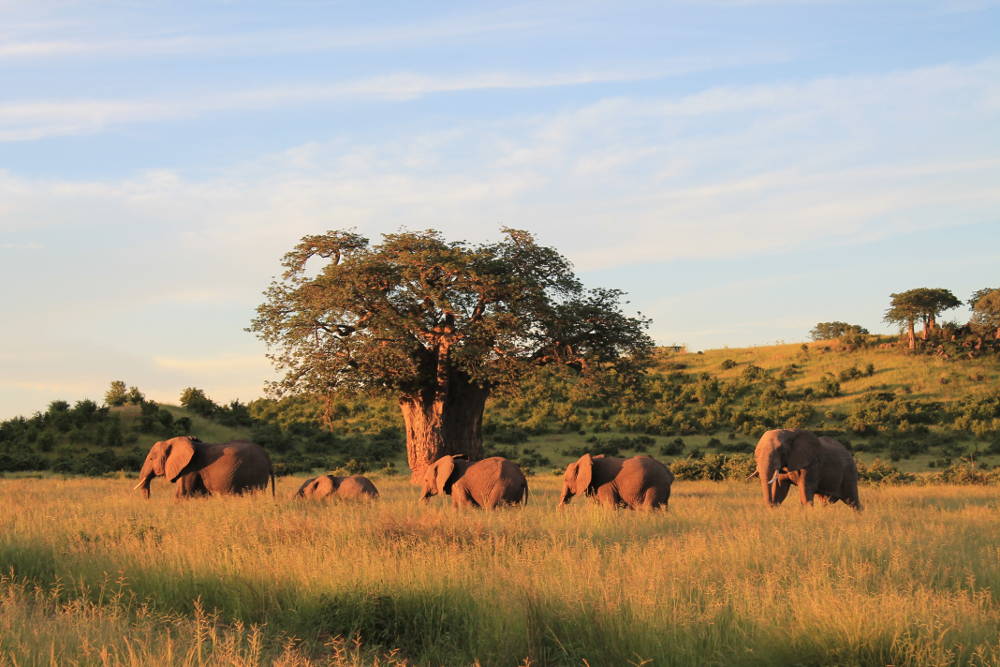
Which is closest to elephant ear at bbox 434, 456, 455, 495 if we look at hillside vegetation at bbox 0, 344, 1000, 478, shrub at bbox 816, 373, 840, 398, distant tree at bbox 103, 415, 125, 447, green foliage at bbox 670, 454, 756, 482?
hillside vegetation at bbox 0, 344, 1000, 478

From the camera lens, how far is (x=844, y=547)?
38.3ft

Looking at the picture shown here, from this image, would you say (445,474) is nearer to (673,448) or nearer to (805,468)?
(805,468)

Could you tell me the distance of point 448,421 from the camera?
29766mm

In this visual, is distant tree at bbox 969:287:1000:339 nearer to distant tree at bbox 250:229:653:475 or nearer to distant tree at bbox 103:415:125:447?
distant tree at bbox 250:229:653:475

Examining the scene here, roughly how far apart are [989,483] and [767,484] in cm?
1591

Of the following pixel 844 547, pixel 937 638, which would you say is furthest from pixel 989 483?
pixel 937 638

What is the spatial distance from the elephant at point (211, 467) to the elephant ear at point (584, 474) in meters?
6.61

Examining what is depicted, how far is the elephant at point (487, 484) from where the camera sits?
17.1 m

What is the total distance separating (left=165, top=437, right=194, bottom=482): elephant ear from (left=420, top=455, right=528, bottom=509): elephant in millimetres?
5466

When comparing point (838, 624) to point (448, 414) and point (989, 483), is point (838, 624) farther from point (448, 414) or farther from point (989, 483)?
point (989, 483)

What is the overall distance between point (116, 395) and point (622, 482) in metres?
38.5

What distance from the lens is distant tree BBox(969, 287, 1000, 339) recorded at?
67250mm

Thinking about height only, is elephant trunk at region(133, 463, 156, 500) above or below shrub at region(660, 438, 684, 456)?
above

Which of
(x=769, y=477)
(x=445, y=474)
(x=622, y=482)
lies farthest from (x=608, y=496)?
(x=769, y=477)
